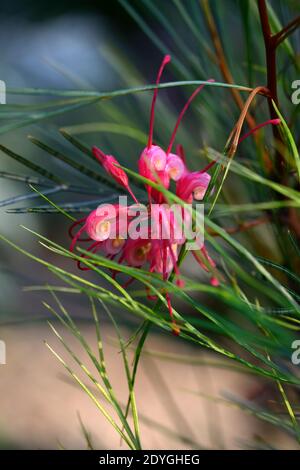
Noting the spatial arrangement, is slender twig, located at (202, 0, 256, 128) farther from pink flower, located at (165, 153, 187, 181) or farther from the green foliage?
pink flower, located at (165, 153, 187, 181)

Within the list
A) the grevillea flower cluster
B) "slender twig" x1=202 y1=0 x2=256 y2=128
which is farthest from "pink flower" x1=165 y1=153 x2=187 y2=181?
"slender twig" x1=202 y1=0 x2=256 y2=128

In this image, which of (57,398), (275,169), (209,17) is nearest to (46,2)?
(57,398)

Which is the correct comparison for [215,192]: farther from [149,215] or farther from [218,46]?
[218,46]

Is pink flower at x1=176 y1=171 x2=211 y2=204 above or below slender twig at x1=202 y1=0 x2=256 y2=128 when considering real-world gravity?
below

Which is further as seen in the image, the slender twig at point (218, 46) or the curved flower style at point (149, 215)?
the slender twig at point (218, 46)

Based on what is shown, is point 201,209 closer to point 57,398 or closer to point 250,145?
point 250,145

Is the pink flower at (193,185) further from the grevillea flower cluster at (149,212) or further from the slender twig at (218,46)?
the slender twig at (218,46)

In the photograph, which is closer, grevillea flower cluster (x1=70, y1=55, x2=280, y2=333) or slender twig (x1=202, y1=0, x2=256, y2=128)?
grevillea flower cluster (x1=70, y1=55, x2=280, y2=333)

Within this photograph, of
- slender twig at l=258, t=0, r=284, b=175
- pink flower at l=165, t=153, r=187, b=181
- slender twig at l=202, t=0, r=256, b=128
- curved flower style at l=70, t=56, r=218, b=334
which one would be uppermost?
slender twig at l=202, t=0, r=256, b=128

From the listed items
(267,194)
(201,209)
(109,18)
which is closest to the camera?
(201,209)

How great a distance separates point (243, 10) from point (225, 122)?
0.29 ft

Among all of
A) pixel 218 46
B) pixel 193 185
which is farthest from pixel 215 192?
pixel 218 46

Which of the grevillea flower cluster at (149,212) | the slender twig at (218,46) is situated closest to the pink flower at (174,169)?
the grevillea flower cluster at (149,212)

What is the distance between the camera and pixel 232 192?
1.47 ft
